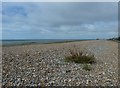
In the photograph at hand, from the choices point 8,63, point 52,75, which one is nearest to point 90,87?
point 52,75

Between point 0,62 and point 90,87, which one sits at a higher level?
point 0,62

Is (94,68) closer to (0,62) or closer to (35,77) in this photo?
(35,77)

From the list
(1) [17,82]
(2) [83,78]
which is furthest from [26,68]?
(2) [83,78]

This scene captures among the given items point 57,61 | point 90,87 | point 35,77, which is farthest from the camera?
point 57,61

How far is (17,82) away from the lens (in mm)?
8844

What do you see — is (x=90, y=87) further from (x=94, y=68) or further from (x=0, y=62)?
(x=0, y=62)

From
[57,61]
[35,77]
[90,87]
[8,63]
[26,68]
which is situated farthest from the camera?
[57,61]

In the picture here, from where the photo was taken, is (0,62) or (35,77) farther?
(0,62)

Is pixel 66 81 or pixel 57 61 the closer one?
pixel 66 81

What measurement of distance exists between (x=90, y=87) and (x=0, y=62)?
4919 millimetres

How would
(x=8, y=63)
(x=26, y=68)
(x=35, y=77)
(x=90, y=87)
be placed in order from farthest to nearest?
(x=8, y=63) → (x=26, y=68) → (x=35, y=77) → (x=90, y=87)

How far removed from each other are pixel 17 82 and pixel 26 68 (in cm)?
178

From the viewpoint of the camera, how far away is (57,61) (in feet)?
41.0

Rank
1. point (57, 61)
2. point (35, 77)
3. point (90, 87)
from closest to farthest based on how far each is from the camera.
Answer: point (90, 87)
point (35, 77)
point (57, 61)
